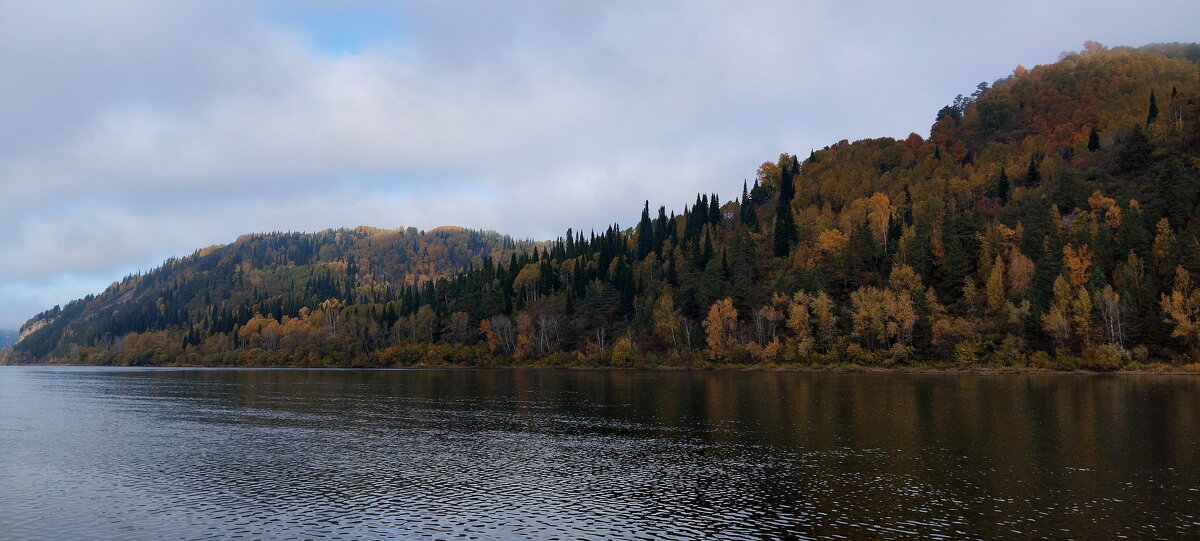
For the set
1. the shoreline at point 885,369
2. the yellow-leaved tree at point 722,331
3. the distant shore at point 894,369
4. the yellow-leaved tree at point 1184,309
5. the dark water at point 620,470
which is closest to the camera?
the dark water at point 620,470

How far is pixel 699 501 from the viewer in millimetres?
34344

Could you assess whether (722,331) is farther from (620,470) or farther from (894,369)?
(620,470)

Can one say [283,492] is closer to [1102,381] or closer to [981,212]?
[1102,381]

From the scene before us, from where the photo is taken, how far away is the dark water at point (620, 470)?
30.2m

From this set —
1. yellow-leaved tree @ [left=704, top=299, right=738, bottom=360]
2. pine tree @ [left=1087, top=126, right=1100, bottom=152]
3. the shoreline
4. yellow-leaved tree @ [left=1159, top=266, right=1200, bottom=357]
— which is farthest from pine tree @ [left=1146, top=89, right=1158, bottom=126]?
yellow-leaved tree @ [left=704, top=299, right=738, bottom=360]

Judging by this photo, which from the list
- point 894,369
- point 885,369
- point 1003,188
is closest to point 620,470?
point 885,369

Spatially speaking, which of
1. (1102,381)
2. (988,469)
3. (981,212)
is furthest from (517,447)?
(981,212)

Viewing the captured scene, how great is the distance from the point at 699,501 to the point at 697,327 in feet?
475

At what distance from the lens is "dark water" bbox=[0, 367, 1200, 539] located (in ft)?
98.9

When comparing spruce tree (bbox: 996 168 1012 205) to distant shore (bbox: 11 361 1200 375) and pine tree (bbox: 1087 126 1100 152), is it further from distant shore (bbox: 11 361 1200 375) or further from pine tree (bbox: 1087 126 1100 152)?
distant shore (bbox: 11 361 1200 375)

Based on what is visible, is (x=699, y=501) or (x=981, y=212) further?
(x=981, y=212)

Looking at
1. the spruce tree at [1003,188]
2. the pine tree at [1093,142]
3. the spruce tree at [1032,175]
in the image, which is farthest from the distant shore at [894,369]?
the pine tree at [1093,142]

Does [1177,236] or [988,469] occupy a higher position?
[1177,236]

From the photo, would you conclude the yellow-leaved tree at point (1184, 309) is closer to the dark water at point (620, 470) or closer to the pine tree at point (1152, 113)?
the dark water at point (620, 470)
